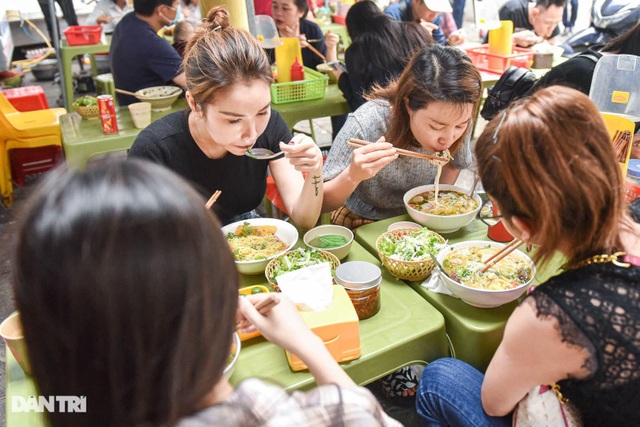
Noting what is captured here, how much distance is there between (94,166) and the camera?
71 cm

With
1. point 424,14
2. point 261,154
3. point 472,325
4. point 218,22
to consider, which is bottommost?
point 472,325

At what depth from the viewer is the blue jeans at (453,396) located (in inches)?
52.7

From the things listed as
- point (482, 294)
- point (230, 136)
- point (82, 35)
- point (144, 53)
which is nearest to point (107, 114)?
point (144, 53)

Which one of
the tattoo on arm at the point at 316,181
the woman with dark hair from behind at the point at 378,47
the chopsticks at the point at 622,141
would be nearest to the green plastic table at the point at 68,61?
the woman with dark hair from behind at the point at 378,47

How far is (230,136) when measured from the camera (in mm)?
1800

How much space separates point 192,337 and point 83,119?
2985 mm

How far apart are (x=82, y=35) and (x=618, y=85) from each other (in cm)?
480

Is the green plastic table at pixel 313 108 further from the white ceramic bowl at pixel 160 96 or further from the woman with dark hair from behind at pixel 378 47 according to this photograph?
the white ceramic bowl at pixel 160 96

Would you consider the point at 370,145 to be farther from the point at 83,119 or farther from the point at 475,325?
the point at 83,119

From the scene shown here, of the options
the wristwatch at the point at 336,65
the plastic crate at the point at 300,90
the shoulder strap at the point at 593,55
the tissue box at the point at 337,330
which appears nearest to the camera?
the tissue box at the point at 337,330

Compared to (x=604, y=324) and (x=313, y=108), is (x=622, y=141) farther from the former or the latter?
(x=313, y=108)

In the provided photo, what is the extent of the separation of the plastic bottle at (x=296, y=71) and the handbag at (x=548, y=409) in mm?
2811

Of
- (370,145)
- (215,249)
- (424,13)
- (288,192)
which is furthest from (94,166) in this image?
(424,13)

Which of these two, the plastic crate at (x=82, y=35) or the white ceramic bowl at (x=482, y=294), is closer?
the white ceramic bowl at (x=482, y=294)
